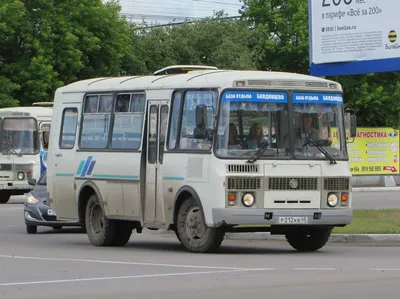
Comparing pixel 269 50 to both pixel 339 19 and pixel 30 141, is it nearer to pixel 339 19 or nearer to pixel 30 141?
pixel 30 141

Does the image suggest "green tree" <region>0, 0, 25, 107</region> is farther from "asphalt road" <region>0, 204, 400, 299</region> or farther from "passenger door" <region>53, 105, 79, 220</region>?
"asphalt road" <region>0, 204, 400, 299</region>

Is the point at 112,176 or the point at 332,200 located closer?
the point at 332,200

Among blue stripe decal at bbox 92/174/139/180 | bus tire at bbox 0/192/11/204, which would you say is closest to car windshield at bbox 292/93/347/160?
blue stripe decal at bbox 92/174/139/180

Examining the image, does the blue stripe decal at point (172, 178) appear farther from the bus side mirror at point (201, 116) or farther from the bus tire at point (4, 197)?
the bus tire at point (4, 197)

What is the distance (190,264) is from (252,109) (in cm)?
325

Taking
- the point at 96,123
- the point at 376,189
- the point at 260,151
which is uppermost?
the point at 96,123

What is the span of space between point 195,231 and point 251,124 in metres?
1.81

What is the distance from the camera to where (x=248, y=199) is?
1791cm

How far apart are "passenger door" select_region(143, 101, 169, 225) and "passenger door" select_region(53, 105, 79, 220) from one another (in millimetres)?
2299

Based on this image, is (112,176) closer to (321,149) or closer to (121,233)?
(121,233)

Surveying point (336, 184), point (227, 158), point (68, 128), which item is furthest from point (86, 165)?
point (336, 184)

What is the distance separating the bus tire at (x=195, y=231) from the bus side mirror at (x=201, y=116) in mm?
1185

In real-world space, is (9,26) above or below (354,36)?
above

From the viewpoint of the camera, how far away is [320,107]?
18.8 metres
